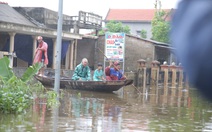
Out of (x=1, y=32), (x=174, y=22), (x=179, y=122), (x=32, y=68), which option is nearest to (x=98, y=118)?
(x=179, y=122)

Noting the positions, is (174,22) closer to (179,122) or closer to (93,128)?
(93,128)

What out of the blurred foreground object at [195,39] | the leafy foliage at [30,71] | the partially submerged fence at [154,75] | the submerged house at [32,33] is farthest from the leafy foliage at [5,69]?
the partially submerged fence at [154,75]

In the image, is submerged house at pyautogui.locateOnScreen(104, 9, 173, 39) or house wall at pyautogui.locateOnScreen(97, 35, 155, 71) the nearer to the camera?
house wall at pyautogui.locateOnScreen(97, 35, 155, 71)

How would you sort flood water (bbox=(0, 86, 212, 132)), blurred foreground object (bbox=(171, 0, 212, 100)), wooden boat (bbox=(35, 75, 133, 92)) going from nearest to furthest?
1. blurred foreground object (bbox=(171, 0, 212, 100))
2. flood water (bbox=(0, 86, 212, 132))
3. wooden boat (bbox=(35, 75, 133, 92))

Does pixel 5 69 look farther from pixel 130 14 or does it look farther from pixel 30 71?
pixel 130 14

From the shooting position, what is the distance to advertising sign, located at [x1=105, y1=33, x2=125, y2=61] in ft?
75.2

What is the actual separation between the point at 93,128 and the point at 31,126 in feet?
3.51

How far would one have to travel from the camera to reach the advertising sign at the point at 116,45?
22.9m

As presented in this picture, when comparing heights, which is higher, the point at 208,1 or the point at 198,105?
the point at 208,1

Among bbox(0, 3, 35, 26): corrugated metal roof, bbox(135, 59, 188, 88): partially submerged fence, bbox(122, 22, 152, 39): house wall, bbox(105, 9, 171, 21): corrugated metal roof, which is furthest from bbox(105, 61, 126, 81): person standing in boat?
bbox(105, 9, 171, 21): corrugated metal roof

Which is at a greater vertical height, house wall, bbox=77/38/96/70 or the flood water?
house wall, bbox=77/38/96/70

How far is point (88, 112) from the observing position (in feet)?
33.0

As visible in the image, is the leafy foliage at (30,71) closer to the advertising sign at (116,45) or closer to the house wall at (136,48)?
the advertising sign at (116,45)

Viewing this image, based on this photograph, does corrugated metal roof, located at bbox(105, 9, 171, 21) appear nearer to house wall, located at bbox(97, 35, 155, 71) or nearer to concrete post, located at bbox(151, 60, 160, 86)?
house wall, located at bbox(97, 35, 155, 71)
